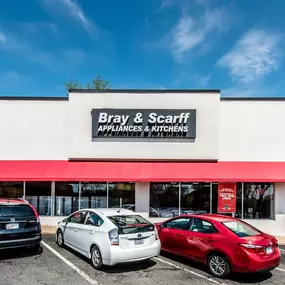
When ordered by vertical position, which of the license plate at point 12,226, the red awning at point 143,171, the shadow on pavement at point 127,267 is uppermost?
the red awning at point 143,171

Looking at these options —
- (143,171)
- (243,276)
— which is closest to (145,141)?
(143,171)

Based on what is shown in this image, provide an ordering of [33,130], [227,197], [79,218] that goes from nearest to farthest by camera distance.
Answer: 1. [79,218]
2. [227,197]
3. [33,130]

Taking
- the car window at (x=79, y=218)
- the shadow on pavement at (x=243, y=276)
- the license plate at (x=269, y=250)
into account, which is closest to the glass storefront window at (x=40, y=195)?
the car window at (x=79, y=218)

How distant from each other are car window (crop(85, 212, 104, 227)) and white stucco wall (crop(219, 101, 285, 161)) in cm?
867

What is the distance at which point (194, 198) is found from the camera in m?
15.1

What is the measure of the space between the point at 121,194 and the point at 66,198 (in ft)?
9.51

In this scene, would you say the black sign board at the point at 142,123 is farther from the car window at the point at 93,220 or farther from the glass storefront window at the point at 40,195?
the car window at the point at 93,220

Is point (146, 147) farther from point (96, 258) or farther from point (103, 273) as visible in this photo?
point (103, 273)

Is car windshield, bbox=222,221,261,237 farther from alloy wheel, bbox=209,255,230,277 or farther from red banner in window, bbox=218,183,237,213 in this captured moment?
red banner in window, bbox=218,183,237,213

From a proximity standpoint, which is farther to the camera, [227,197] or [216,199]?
[216,199]

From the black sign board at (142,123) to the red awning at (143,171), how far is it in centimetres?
152

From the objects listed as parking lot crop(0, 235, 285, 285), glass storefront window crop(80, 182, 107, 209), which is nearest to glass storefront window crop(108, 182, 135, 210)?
glass storefront window crop(80, 182, 107, 209)

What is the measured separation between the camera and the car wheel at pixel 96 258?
7.76 metres

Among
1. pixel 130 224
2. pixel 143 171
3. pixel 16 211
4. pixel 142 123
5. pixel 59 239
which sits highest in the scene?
pixel 142 123
